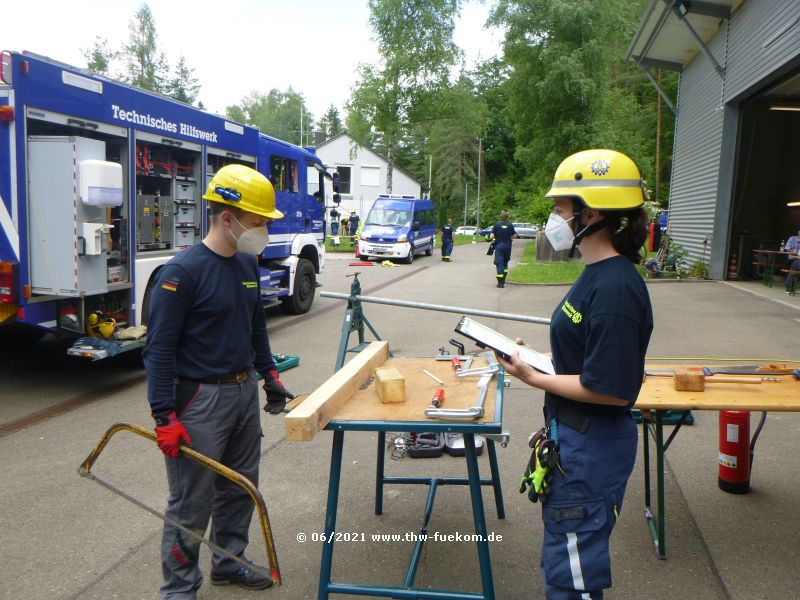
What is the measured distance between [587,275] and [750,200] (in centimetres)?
1932

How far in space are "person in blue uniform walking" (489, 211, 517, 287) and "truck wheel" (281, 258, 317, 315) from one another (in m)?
6.33

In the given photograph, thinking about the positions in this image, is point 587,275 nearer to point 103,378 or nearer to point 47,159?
point 47,159

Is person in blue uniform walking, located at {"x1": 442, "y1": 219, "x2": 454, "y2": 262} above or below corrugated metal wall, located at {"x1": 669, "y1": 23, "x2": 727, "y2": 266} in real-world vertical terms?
below

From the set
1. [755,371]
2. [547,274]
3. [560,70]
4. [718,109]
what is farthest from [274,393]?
[560,70]

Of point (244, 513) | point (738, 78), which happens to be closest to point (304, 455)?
point (244, 513)

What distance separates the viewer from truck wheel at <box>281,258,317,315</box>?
497 inches

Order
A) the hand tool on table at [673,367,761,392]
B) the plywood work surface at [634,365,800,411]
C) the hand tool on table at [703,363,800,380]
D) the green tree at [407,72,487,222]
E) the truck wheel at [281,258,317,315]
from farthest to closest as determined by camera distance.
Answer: the green tree at [407,72,487,222], the truck wheel at [281,258,317,315], the hand tool on table at [703,363,800,380], the hand tool on table at [673,367,761,392], the plywood work surface at [634,365,800,411]

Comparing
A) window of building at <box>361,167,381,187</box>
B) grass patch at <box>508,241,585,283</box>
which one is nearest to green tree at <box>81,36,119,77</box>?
window of building at <box>361,167,381,187</box>

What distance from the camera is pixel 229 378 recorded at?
10.6 ft

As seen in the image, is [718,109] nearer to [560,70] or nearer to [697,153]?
[697,153]

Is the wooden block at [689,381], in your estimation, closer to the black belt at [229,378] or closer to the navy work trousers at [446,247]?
the black belt at [229,378]

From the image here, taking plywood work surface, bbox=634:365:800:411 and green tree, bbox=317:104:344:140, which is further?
green tree, bbox=317:104:344:140

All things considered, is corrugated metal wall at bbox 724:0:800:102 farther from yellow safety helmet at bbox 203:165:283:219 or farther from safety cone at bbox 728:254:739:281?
yellow safety helmet at bbox 203:165:283:219

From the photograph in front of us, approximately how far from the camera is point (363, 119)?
131 feet
